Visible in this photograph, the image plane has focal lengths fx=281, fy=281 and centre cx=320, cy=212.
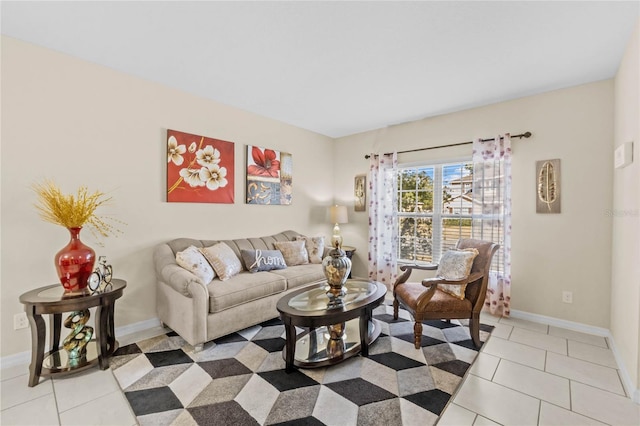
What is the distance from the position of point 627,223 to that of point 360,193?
3.13 metres

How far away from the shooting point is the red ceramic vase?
83.7 inches

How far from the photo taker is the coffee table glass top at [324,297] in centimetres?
232

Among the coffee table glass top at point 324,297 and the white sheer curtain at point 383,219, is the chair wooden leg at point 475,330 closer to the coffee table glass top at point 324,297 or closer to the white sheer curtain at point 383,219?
the coffee table glass top at point 324,297

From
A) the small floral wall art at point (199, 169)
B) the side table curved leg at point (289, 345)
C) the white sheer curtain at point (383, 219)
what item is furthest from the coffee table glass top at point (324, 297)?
the small floral wall art at point (199, 169)

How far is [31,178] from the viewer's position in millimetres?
2330

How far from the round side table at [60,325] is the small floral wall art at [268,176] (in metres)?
1.95

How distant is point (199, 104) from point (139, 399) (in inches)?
116

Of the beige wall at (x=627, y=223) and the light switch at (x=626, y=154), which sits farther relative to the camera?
the light switch at (x=626, y=154)

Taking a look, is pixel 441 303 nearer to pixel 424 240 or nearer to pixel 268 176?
pixel 424 240

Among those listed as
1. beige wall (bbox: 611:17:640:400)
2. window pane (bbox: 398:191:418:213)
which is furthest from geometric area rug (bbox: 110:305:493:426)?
window pane (bbox: 398:191:418:213)

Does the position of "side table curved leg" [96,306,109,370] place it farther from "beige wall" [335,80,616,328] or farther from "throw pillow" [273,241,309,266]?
"beige wall" [335,80,616,328]

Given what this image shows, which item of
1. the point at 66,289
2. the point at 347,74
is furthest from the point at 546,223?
the point at 66,289

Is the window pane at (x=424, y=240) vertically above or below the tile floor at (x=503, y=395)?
above

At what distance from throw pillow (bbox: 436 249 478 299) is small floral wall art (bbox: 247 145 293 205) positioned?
8.03ft
